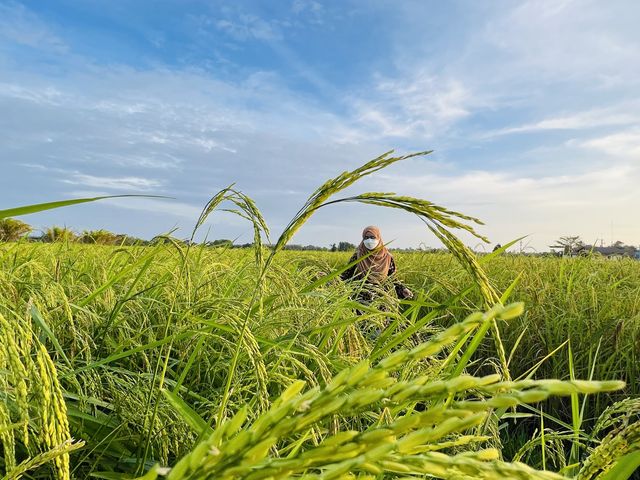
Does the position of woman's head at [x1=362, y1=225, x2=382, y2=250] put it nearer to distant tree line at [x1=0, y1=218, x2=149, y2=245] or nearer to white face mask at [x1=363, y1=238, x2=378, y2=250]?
white face mask at [x1=363, y1=238, x2=378, y2=250]

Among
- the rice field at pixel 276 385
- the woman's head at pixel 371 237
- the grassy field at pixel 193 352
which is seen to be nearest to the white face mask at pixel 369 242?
the woman's head at pixel 371 237

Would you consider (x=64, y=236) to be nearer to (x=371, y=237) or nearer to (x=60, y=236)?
(x=60, y=236)

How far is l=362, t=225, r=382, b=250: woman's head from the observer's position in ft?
26.1

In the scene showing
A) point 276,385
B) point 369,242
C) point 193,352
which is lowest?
point 276,385

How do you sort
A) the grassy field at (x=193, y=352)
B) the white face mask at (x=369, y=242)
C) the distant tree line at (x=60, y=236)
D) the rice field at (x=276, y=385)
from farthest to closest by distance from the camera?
the white face mask at (x=369, y=242)
the distant tree line at (x=60, y=236)
the grassy field at (x=193, y=352)
the rice field at (x=276, y=385)

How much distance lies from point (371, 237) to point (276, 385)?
6150 mm

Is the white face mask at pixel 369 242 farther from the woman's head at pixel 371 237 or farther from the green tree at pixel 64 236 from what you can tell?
the green tree at pixel 64 236

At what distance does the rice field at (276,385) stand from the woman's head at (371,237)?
10.9ft

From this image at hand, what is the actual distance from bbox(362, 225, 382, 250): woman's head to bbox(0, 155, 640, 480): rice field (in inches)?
131

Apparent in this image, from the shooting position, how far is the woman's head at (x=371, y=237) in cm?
797

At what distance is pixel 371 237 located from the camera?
Answer: 8.20m

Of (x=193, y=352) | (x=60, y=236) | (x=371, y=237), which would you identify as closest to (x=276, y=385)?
(x=193, y=352)

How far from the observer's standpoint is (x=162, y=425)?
1594 millimetres

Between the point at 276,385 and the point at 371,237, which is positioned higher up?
the point at 371,237
